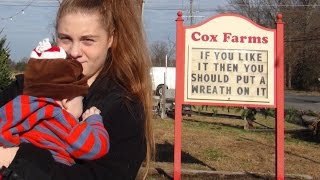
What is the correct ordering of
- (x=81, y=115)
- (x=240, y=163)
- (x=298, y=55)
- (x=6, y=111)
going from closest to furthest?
(x=6, y=111) < (x=81, y=115) < (x=240, y=163) < (x=298, y=55)

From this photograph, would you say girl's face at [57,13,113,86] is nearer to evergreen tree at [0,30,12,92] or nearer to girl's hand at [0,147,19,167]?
girl's hand at [0,147,19,167]

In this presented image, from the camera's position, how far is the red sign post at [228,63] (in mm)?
8484

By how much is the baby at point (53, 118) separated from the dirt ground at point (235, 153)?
24.6 ft

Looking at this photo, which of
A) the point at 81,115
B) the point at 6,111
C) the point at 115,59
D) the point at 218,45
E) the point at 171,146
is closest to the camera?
the point at 6,111

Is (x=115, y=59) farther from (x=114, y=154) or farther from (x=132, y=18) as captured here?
(x=114, y=154)

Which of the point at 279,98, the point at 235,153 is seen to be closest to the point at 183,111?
the point at 235,153

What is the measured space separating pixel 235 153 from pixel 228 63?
13.8 ft

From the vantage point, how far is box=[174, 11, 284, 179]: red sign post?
27.8 feet

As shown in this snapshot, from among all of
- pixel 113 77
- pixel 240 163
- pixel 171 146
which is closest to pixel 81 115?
pixel 113 77

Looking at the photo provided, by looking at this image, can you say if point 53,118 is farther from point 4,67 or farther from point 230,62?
point 4,67

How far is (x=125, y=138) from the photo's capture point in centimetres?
167

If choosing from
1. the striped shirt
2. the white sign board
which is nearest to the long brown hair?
the striped shirt

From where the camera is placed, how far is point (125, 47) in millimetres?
1925

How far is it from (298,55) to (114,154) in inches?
2491
